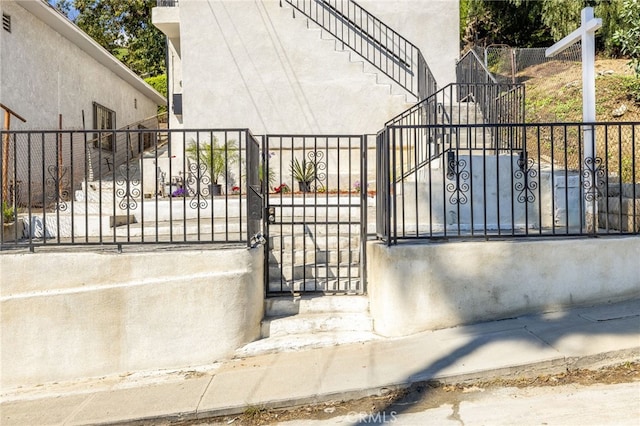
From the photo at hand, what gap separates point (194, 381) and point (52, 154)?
8.03 metres

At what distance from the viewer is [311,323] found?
16.3 feet

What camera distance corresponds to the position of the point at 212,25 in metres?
10.4

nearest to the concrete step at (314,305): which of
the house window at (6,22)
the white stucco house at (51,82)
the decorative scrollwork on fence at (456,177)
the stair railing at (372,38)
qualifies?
the decorative scrollwork on fence at (456,177)

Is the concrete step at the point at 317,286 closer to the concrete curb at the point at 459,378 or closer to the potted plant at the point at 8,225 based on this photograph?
the concrete curb at the point at 459,378

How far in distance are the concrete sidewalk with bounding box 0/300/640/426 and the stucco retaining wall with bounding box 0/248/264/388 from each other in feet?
0.59

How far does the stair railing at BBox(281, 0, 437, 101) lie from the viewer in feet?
36.4

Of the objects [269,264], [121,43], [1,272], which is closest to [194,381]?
[269,264]

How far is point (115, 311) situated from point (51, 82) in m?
8.17

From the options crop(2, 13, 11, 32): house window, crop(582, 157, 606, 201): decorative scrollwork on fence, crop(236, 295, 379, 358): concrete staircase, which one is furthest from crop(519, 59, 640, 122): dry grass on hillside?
crop(2, 13, 11, 32): house window

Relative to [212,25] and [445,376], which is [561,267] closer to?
[445,376]

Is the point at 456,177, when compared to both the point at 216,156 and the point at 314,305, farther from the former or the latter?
the point at 216,156

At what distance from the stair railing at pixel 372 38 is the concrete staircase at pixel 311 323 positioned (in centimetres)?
732

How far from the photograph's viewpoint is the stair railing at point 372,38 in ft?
36.4

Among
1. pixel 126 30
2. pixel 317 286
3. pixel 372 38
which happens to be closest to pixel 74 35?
pixel 372 38
